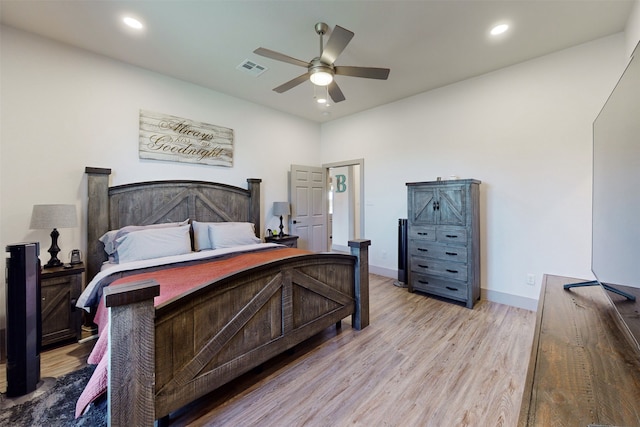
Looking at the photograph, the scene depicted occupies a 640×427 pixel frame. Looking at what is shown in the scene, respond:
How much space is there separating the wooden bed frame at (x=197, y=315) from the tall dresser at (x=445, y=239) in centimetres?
139

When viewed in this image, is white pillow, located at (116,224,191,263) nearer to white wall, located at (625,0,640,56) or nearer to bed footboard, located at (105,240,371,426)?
bed footboard, located at (105,240,371,426)

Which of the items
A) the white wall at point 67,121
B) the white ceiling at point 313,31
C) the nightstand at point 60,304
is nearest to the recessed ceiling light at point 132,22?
the white ceiling at point 313,31

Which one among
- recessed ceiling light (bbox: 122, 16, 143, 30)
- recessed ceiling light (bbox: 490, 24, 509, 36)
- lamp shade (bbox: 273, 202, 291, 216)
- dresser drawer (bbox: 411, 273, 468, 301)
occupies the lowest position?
dresser drawer (bbox: 411, 273, 468, 301)

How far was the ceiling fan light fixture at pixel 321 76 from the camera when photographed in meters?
2.44

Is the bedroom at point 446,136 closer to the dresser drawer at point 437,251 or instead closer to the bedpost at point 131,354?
the dresser drawer at point 437,251

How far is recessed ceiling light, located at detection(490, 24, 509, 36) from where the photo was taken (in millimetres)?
2580

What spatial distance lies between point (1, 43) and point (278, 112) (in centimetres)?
333

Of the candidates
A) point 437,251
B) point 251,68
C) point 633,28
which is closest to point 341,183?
point 437,251

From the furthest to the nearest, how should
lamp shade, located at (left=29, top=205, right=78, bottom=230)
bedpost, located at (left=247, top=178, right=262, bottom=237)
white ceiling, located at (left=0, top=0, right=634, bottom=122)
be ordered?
bedpost, located at (left=247, top=178, right=262, bottom=237), lamp shade, located at (left=29, top=205, right=78, bottom=230), white ceiling, located at (left=0, top=0, right=634, bottom=122)

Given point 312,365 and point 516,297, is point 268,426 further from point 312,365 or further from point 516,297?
point 516,297

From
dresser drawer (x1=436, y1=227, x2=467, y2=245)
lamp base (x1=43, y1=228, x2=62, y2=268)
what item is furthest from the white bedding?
dresser drawer (x1=436, y1=227, x2=467, y2=245)

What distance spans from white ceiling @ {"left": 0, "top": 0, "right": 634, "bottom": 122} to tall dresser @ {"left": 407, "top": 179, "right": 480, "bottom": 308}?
1.54 meters

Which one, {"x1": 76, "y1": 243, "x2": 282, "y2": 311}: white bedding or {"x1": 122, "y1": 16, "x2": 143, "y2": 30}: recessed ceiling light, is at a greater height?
{"x1": 122, "y1": 16, "x2": 143, "y2": 30}: recessed ceiling light

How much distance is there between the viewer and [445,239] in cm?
353
